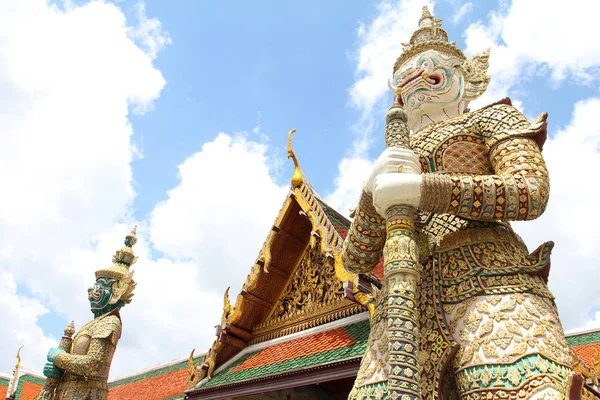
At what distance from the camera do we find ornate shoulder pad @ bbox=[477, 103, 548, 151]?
8.93ft

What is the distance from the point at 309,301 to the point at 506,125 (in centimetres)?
267

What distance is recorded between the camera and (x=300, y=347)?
436 centimetres

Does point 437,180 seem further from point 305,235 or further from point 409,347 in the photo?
point 305,235

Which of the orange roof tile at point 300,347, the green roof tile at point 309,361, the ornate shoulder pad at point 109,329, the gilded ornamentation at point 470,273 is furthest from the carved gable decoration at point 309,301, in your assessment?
the ornate shoulder pad at point 109,329

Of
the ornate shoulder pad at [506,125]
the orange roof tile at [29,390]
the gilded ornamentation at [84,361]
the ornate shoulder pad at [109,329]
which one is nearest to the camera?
the ornate shoulder pad at [506,125]

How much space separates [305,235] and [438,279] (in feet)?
9.03

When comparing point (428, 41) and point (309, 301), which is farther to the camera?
point (309, 301)

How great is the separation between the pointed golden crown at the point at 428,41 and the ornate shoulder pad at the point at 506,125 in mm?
942

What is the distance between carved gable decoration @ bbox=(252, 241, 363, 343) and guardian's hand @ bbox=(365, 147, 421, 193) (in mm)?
1753

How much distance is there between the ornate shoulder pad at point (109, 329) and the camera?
22.1ft

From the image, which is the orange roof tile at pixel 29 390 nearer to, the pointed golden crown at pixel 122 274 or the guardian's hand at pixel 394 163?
the pointed golden crown at pixel 122 274

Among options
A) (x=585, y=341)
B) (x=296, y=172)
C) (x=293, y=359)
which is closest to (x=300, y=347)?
(x=293, y=359)

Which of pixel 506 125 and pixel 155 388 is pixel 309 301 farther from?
pixel 155 388

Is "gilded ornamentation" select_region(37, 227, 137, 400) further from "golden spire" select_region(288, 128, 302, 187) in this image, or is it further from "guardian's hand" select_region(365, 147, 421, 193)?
"guardian's hand" select_region(365, 147, 421, 193)
